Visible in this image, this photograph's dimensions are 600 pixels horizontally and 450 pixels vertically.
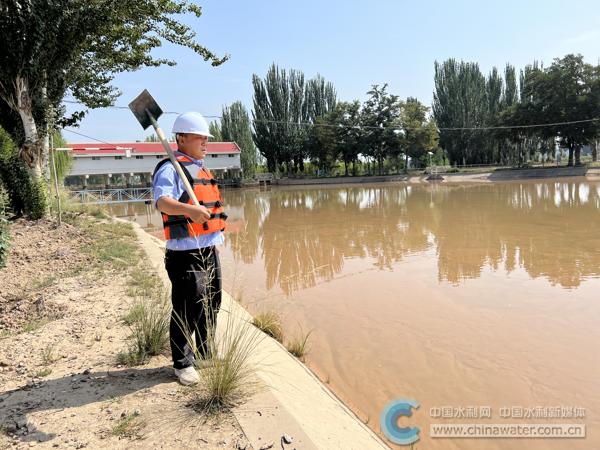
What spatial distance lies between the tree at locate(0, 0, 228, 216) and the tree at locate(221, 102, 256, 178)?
36.7 metres

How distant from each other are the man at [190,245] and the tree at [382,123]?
4378 cm

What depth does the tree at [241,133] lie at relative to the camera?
49.1 m

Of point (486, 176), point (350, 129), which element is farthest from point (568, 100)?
point (350, 129)

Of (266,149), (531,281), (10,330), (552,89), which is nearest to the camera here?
(10,330)

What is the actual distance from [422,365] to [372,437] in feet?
4.86

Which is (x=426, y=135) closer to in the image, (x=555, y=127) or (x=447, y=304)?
(x=555, y=127)

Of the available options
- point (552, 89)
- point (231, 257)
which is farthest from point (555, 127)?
point (231, 257)

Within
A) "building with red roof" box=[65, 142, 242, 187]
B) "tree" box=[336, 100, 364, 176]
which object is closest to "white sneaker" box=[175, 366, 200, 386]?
"building with red roof" box=[65, 142, 242, 187]

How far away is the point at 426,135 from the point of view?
142 feet

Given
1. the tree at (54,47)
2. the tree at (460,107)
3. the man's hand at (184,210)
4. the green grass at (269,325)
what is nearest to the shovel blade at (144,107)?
the man's hand at (184,210)

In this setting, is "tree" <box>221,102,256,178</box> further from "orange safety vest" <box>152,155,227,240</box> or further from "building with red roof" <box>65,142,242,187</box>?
"orange safety vest" <box>152,155,227,240</box>

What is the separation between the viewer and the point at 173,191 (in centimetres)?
262

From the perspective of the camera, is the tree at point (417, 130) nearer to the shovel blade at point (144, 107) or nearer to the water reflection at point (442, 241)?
the water reflection at point (442, 241)

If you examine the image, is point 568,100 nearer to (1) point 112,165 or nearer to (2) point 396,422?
(2) point 396,422
